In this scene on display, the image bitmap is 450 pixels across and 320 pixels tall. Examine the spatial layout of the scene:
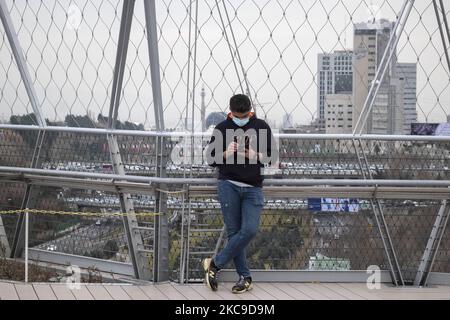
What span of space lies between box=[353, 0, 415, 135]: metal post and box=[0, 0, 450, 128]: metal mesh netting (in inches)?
3.6

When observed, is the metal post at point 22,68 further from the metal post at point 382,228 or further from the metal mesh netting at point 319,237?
the metal post at point 382,228

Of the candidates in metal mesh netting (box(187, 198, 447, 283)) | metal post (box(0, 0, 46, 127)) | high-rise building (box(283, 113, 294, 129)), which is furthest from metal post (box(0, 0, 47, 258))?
high-rise building (box(283, 113, 294, 129))

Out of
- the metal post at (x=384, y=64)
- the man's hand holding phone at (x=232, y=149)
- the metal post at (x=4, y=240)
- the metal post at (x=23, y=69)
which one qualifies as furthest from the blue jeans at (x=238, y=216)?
the metal post at (x=4, y=240)

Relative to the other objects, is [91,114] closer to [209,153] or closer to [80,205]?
[80,205]

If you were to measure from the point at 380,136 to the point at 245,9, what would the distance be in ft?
5.98

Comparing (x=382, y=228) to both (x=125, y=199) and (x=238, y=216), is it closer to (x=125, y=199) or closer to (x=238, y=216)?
(x=238, y=216)

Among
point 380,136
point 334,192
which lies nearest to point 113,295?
point 334,192

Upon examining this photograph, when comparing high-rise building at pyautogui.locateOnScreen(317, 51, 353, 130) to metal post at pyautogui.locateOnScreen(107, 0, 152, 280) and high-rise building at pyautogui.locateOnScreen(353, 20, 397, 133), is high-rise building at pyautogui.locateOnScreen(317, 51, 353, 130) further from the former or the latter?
metal post at pyautogui.locateOnScreen(107, 0, 152, 280)

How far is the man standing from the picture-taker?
8.47m

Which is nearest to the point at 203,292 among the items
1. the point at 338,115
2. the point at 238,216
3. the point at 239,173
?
the point at 238,216

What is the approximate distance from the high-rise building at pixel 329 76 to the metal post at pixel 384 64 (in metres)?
0.31

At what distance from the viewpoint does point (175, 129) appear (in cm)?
909

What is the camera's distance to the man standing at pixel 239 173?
8469 mm

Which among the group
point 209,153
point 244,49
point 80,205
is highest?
point 244,49
